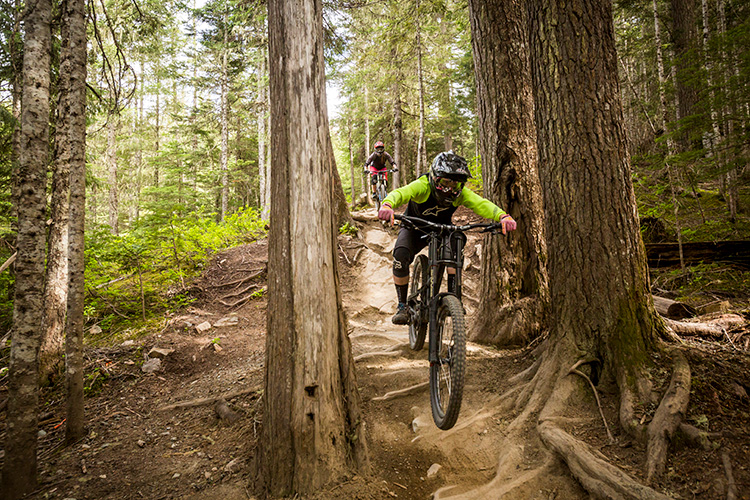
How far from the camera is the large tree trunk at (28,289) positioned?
11.1ft

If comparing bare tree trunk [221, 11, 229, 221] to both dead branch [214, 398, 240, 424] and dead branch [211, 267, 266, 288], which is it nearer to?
dead branch [211, 267, 266, 288]

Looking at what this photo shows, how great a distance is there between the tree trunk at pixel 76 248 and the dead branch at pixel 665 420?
5620mm

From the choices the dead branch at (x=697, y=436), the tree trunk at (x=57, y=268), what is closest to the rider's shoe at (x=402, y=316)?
the dead branch at (x=697, y=436)

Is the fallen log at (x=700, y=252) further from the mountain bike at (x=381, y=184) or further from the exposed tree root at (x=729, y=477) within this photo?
the mountain bike at (x=381, y=184)

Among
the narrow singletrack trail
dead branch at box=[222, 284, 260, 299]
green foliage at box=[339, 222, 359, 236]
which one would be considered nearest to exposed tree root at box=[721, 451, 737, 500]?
the narrow singletrack trail

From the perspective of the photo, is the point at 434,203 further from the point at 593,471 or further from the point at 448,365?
the point at 593,471

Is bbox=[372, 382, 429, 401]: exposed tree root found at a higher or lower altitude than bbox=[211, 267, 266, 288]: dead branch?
lower

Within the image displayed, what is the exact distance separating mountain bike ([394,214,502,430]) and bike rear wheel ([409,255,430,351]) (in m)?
0.01

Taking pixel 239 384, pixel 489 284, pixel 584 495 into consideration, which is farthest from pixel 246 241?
pixel 584 495

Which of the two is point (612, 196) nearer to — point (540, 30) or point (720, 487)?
point (540, 30)

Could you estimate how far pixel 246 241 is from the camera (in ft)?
38.1

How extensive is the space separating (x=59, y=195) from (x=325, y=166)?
5153 millimetres

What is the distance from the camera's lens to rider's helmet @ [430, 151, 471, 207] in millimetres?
3961

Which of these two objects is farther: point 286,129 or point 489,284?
point 489,284
